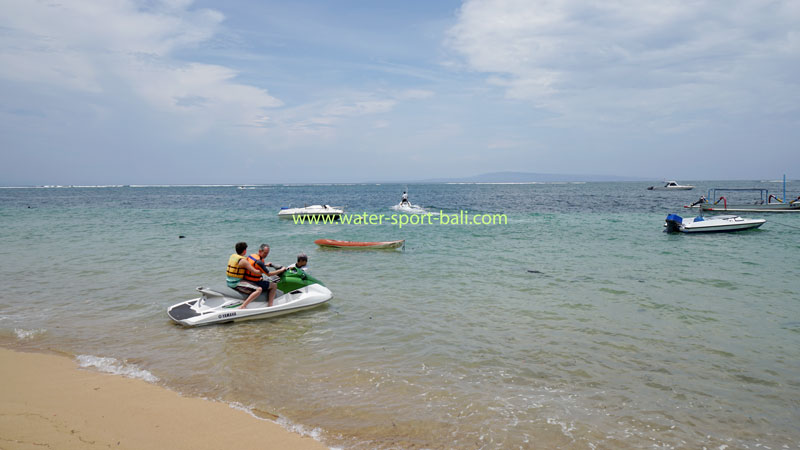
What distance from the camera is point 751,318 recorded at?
10188 mm

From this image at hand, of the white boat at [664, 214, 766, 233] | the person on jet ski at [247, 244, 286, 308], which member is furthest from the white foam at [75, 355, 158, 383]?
the white boat at [664, 214, 766, 233]

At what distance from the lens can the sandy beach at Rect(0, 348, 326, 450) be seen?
495cm

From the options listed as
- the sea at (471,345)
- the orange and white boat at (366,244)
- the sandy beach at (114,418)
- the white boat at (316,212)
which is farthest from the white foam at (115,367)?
the white boat at (316,212)

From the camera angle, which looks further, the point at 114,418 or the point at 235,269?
the point at 235,269

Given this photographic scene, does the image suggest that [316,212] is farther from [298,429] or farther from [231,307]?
[298,429]

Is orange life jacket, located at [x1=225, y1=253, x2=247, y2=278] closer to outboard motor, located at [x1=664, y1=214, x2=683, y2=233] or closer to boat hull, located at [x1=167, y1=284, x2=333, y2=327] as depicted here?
boat hull, located at [x1=167, y1=284, x2=333, y2=327]

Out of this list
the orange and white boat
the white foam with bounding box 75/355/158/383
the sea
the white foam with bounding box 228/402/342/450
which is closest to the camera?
the white foam with bounding box 228/402/342/450

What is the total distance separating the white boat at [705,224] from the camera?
87.9 feet

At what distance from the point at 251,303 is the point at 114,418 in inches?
183

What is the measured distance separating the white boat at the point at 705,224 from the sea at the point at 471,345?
854 centimetres

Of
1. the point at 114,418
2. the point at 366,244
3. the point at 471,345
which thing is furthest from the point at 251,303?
the point at 366,244

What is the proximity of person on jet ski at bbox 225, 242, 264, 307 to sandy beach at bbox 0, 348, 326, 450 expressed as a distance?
3.32m

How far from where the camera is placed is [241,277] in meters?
10.0

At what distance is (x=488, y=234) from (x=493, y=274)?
12.3 m
